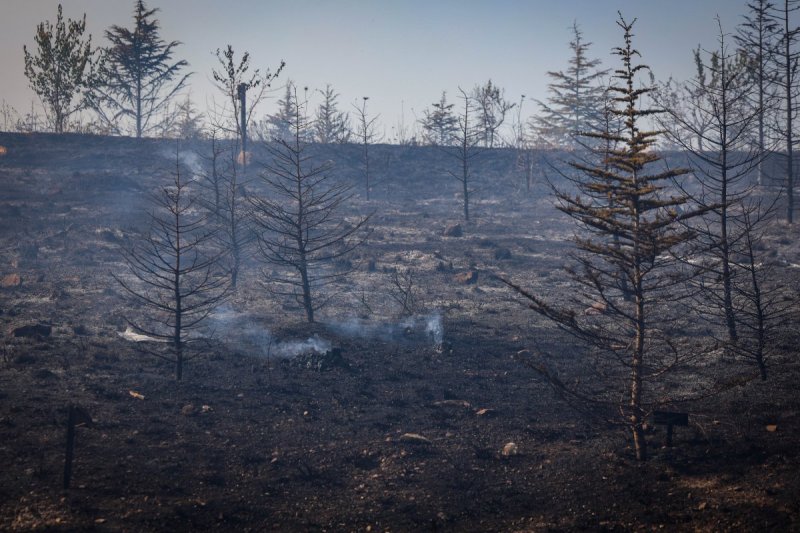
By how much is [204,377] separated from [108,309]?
8132 millimetres

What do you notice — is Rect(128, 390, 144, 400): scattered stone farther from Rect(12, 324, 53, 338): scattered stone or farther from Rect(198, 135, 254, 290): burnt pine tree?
Rect(198, 135, 254, 290): burnt pine tree

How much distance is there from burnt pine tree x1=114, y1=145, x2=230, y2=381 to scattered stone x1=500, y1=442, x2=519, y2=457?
8.06 m

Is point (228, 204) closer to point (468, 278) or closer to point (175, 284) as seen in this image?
point (175, 284)

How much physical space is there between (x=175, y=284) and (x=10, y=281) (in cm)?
1335

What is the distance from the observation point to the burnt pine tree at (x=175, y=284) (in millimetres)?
14164

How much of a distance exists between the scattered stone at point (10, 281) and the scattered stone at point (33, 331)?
265 inches

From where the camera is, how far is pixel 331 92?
47.0 metres

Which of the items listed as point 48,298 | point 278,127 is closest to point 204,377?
point 48,298

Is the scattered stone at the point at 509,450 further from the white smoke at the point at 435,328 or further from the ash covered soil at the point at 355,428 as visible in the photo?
the white smoke at the point at 435,328

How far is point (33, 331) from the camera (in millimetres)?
16938

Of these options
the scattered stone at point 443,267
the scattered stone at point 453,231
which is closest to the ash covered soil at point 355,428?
the scattered stone at point 443,267

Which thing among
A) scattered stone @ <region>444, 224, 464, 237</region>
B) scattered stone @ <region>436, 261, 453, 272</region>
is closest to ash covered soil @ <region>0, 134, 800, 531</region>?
scattered stone @ <region>436, 261, 453, 272</region>

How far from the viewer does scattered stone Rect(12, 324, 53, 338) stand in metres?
16.8

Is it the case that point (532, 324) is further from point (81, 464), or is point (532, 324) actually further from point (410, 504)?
point (81, 464)
